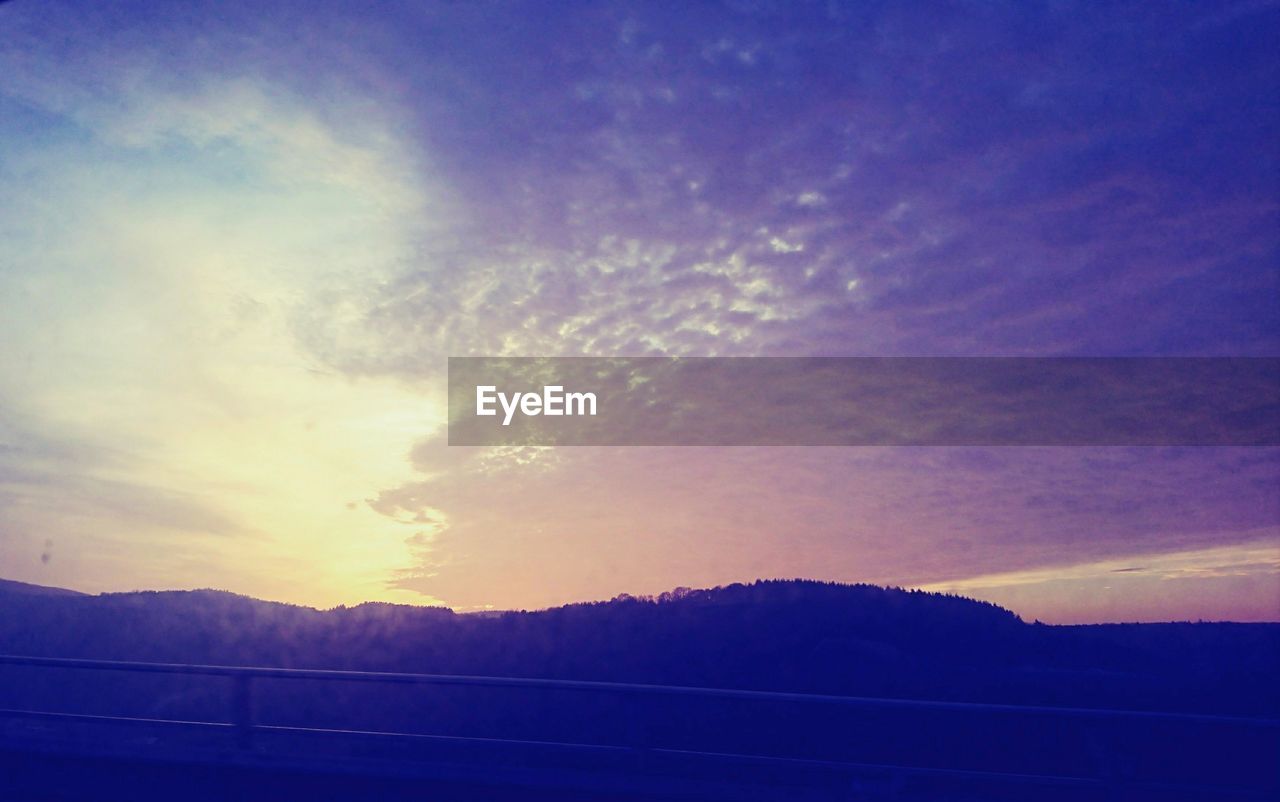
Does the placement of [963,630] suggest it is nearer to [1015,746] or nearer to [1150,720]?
[1015,746]

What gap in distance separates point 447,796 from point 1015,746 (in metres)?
6.29

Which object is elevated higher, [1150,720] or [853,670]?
[1150,720]

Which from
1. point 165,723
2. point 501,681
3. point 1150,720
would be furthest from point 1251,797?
point 165,723

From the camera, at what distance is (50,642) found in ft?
114

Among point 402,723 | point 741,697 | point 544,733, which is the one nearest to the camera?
point 741,697

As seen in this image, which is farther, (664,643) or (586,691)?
(664,643)

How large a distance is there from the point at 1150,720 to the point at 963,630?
16620 millimetres

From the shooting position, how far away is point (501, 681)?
7969 millimetres

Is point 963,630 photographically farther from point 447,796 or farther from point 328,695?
point 447,796

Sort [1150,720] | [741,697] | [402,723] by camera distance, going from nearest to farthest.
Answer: [1150,720] < [741,697] < [402,723]

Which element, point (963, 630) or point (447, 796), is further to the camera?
point (963, 630)

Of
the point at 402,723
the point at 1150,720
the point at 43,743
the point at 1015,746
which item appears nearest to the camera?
the point at 1150,720

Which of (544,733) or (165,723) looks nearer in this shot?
(165,723)

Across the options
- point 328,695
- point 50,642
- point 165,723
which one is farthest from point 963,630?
point 50,642
